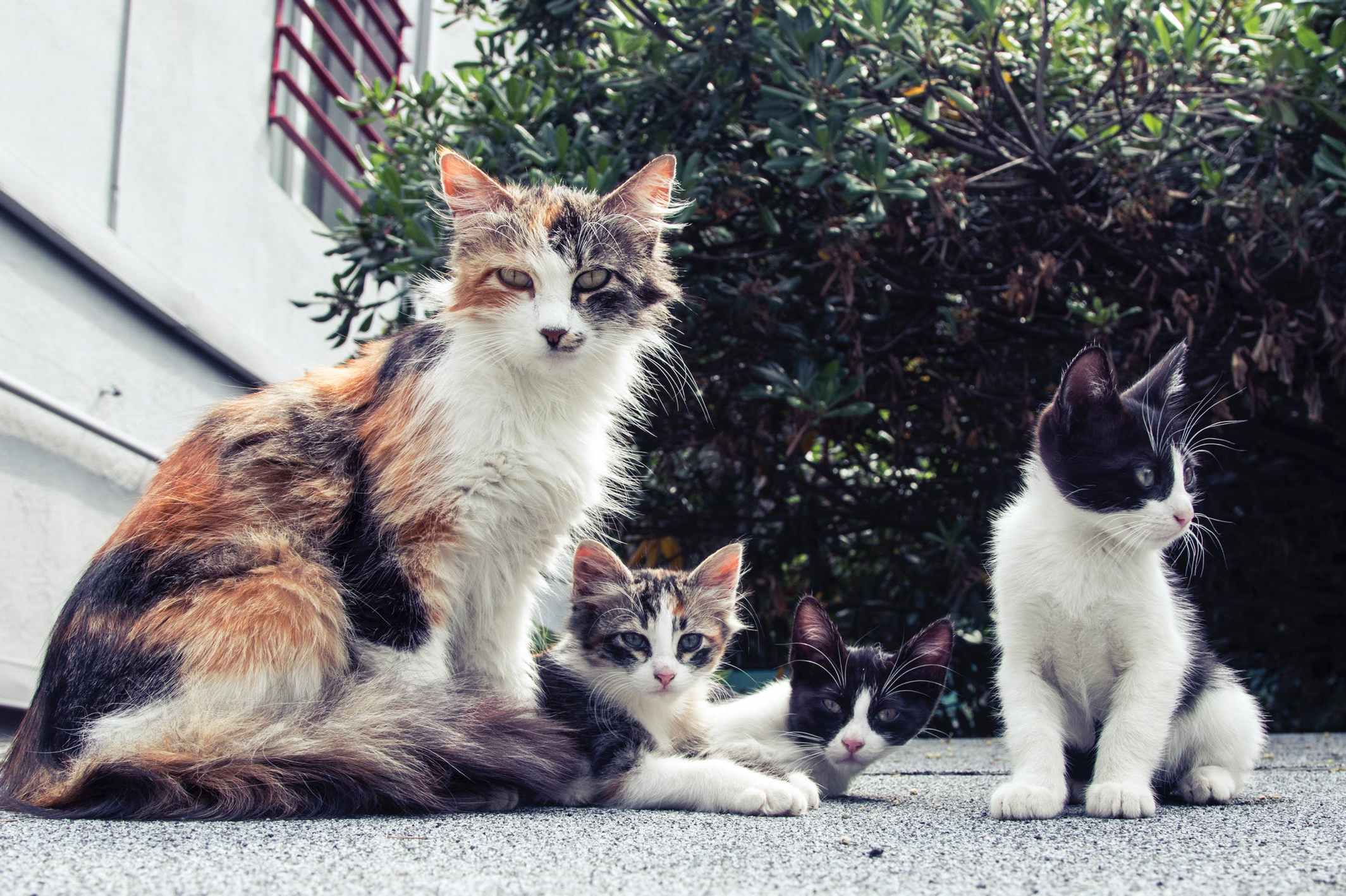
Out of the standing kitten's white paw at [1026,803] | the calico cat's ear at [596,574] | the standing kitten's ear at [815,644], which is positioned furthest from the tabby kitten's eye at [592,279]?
the standing kitten's white paw at [1026,803]

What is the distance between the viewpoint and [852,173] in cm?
301

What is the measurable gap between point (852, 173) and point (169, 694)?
2.16 metres

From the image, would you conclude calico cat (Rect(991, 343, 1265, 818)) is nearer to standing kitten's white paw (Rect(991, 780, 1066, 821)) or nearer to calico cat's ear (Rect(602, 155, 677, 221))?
standing kitten's white paw (Rect(991, 780, 1066, 821))

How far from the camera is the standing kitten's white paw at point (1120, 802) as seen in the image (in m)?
1.79

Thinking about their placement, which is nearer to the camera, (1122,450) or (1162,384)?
(1122,450)

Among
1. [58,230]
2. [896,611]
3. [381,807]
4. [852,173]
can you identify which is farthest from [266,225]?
[381,807]

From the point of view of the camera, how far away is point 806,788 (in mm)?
2078

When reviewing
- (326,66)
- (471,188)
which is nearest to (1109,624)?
(471,188)

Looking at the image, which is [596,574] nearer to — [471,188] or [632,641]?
[632,641]

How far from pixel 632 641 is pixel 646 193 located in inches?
40.2

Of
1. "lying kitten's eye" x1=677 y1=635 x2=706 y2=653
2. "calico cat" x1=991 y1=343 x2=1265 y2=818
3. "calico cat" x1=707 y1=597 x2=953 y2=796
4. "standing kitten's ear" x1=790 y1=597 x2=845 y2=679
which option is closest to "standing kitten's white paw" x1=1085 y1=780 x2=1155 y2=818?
"calico cat" x1=991 y1=343 x2=1265 y2=818

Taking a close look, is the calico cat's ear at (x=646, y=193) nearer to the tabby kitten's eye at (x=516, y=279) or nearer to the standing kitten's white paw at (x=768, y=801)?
the tabby kitten's eye at (x=516, y=279)

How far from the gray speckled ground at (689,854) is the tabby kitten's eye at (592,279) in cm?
105

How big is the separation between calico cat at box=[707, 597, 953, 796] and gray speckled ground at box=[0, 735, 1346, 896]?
15.9 inches
